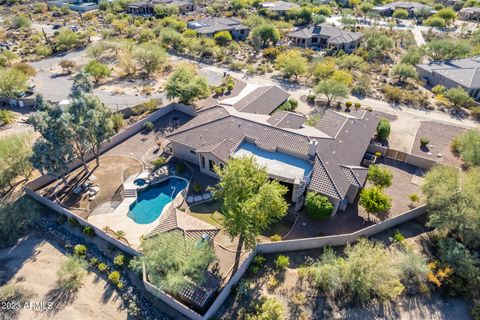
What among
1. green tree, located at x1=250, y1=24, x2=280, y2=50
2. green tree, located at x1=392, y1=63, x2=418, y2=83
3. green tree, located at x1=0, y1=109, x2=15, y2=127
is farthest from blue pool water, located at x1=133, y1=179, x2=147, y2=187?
green tree, located at x1=250, y1=24, x2=280, y2=50

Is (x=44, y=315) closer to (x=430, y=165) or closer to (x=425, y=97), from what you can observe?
(x=430, y=165)

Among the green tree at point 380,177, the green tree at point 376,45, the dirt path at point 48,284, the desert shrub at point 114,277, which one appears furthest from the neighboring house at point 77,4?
the green tree at point 380,177

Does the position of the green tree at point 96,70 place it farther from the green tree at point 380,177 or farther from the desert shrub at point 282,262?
the green tree at point 380,177

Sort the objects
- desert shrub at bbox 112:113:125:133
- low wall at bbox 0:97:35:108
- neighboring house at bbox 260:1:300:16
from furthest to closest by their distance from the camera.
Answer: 1. neighboring house at bbox 260:1:300:16
2. low wall at bbox 0:97:35:108
3. desert shrub at bbox 112:113:125:133

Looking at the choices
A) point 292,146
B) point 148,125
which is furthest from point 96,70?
point 292,146

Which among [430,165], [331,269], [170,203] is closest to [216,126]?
[170,203]

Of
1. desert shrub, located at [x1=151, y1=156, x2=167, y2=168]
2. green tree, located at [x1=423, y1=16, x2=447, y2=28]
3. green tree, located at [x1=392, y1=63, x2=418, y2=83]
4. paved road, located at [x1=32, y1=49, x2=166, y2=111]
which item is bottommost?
desert shrub, located at [x1=151, y1=156, x2=167, y2=168]

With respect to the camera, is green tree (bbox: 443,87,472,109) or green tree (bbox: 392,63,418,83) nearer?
green tree (bbox: 443,87,472,109)

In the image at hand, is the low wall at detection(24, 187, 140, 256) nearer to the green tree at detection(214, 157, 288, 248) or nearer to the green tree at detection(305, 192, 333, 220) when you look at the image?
the green tree at detection(214, 157, 288, 248)
